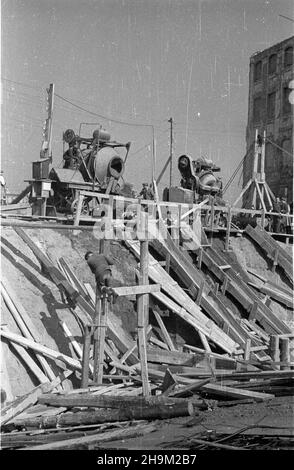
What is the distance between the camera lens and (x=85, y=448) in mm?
6387

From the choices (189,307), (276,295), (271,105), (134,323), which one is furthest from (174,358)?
(271,105)

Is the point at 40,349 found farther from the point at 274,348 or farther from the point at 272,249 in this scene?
the point at 272,249

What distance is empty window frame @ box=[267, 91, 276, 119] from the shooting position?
44625mm

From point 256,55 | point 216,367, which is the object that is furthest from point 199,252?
point 256,55

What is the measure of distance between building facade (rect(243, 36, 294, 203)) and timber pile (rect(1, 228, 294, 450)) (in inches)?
1100

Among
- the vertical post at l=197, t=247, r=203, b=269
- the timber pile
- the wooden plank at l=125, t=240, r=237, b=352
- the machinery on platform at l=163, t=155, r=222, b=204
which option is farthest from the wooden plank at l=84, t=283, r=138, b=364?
the machinery on platform at l=163, t=155, r=222, b=204

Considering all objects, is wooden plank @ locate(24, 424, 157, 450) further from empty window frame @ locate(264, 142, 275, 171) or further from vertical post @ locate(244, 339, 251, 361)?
empty window frame @ locate(264, 142, 275, 171)

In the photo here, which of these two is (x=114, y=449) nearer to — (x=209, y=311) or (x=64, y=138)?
(x=209, y=311)

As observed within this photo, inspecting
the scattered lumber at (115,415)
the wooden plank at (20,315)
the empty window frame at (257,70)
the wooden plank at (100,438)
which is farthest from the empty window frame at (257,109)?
the wooden plank at (100,438)

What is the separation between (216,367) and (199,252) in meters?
5.66

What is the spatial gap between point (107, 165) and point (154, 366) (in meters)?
9.80

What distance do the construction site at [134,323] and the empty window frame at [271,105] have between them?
25.6 metres

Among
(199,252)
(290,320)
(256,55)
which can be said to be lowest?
(290,320)
